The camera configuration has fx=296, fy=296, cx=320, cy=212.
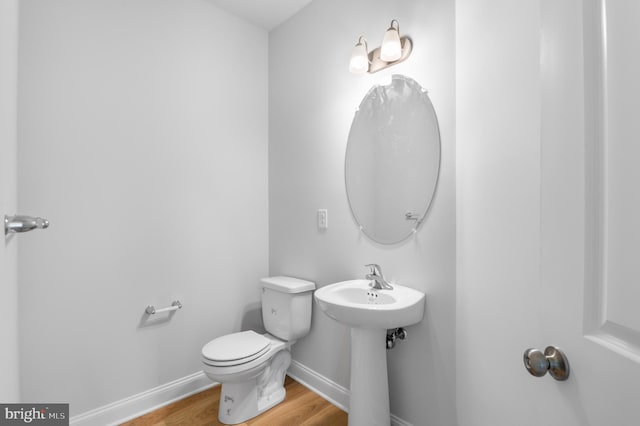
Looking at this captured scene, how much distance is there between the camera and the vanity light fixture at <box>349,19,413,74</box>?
1449mm

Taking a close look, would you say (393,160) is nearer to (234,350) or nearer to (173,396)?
(234,350)

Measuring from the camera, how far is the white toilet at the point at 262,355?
5.21ft

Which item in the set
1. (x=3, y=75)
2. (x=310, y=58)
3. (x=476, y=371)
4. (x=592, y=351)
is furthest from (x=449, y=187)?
(x=3, y=75)

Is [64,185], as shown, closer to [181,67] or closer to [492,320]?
[181,67]

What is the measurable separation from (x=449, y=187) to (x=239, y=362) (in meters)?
1.39

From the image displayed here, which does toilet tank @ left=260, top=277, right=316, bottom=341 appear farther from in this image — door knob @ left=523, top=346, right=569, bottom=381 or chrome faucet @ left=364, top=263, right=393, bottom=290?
door knob @ left=523, top=346, right=569, bottom=381

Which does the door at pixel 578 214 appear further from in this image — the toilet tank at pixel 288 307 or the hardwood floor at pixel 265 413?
the toilet tank at pixel 288 307

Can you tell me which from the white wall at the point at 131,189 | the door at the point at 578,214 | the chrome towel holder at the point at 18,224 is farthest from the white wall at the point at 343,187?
the chrome towel holder at the point at 18,224

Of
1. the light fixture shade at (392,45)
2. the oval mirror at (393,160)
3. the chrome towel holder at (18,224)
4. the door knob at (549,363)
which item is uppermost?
the light fixture shade at (392,45)

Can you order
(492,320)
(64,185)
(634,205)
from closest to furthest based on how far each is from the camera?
1. (634,205)
2. (492,320)
3. (64,185)

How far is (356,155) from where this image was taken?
1.77 metres

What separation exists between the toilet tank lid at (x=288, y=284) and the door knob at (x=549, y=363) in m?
1.47

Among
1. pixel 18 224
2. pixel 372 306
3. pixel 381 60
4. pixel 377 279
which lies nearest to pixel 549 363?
pixel 372 306

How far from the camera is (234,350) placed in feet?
5.42
